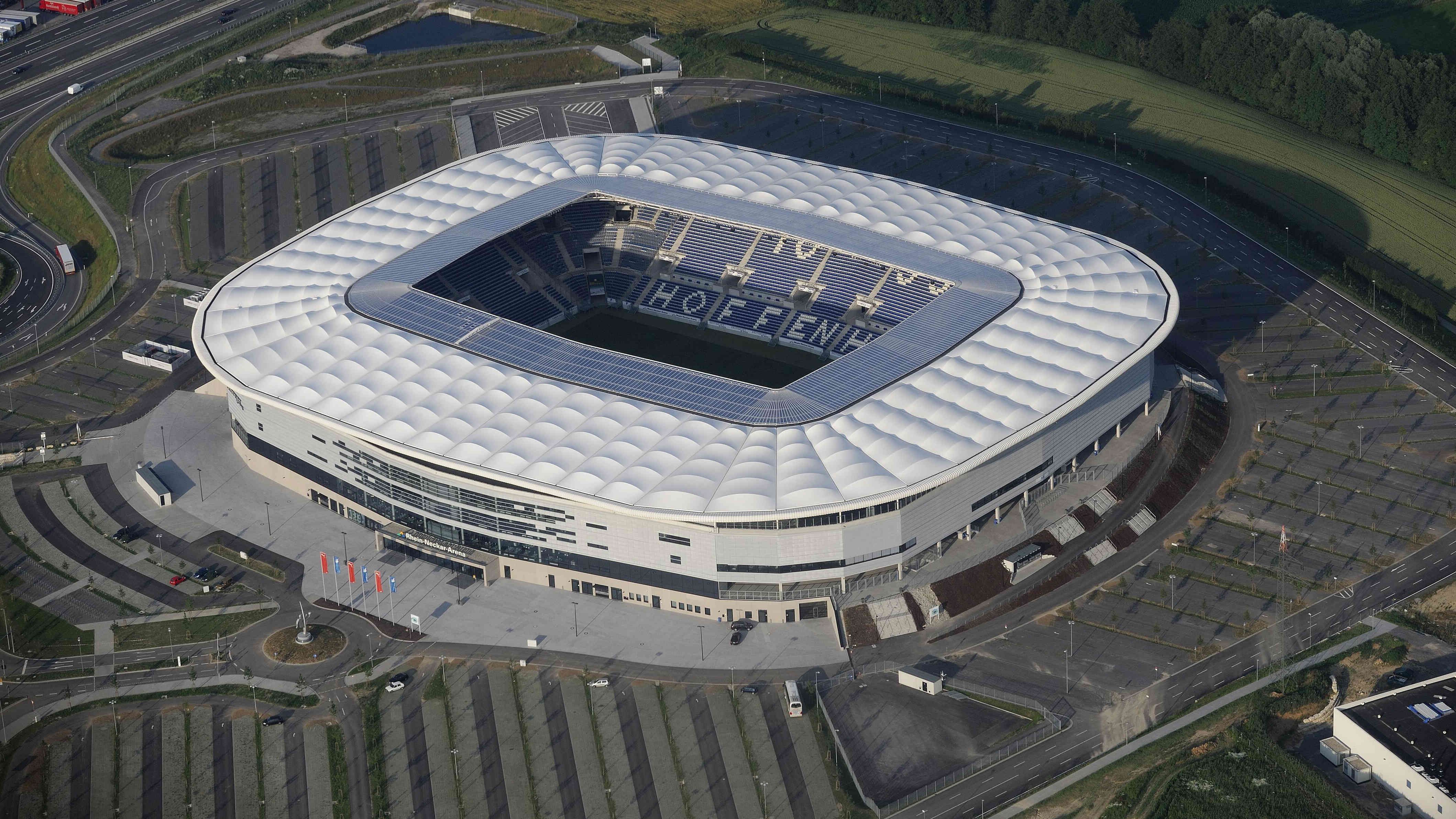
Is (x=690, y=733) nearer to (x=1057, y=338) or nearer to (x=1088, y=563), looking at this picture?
(x=1088, y=563)

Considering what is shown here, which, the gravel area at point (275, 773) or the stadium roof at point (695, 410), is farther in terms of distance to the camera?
the stadium roof at point (695, 410)

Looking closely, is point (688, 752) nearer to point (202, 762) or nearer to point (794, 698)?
point (794, 698)

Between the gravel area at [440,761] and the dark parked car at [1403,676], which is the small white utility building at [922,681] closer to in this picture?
the dark parked car at [1403,676]

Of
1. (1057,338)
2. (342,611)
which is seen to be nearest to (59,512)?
(342,611)

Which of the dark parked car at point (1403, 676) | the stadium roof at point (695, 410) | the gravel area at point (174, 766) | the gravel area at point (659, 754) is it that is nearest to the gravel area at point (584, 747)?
the gravel area at point (659, 754)

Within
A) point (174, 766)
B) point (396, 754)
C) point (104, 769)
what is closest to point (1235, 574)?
point (396, 754)

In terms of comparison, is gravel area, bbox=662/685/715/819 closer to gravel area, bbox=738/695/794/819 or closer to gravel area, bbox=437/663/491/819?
gravel area, bbox=738/695/794/819

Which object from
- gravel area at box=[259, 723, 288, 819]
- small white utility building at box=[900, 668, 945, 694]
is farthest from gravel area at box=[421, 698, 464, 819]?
small white utility building at box=[900, 668, 945, 694]
